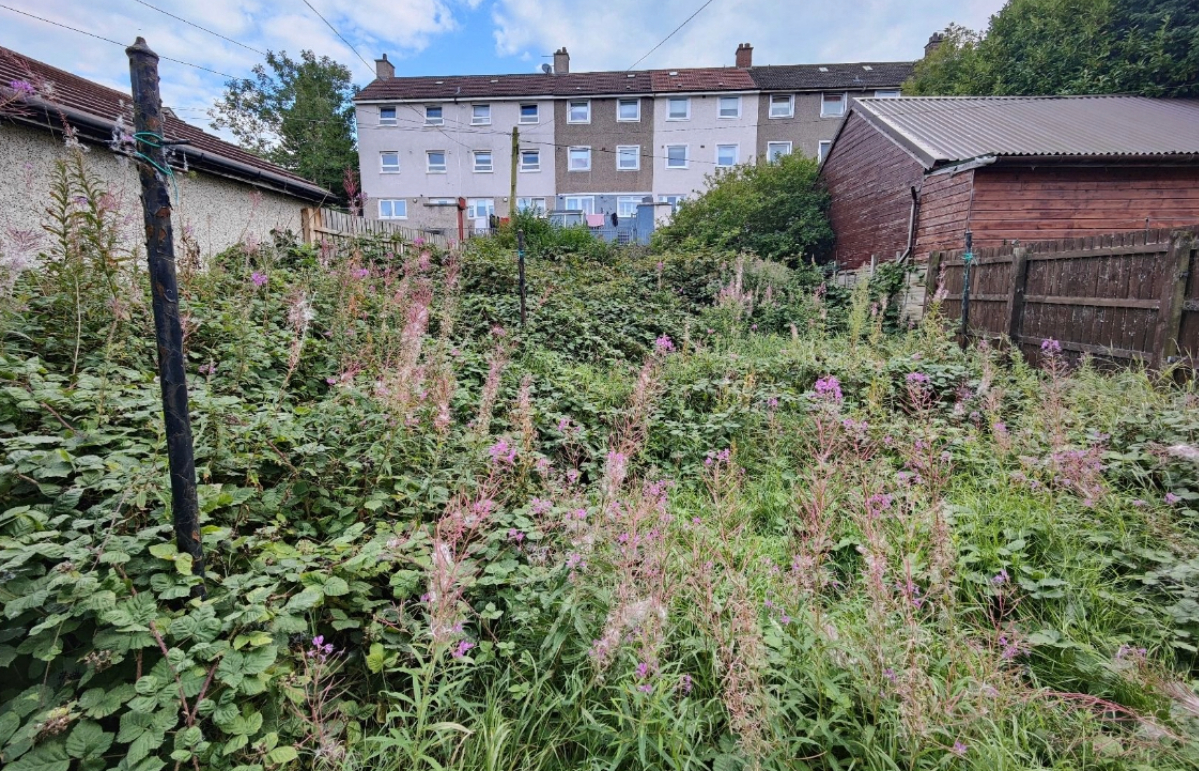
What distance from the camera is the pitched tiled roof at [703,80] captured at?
82.3 feet

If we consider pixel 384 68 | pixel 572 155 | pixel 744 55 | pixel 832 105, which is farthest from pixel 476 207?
pixel 832 105

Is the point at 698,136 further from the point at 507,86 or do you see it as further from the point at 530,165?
the point at 507,86

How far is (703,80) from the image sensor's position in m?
25.8

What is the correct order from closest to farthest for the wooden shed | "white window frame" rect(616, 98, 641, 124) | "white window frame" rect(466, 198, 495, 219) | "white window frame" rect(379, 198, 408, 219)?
the wooden shed < "white window frame" rect(616, 98, 641, 124) < "white window frame" rect(466, 198, 495, 219) < "white window frame" rect(379, 198, 408, 219)

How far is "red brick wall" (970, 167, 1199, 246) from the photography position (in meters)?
9.94

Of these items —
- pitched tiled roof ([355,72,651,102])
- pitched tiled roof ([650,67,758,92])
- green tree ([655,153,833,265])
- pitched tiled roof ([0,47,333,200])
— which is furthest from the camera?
pitched tiled roof ([355,72,651,102])

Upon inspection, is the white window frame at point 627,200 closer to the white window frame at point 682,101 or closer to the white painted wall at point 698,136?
the white painted wall at point 698,136

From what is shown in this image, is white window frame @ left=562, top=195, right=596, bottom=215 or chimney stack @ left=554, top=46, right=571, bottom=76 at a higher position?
chimney stack @ left=554, top=46, right=571, bottom=76

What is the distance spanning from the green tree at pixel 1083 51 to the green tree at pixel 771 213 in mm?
7306

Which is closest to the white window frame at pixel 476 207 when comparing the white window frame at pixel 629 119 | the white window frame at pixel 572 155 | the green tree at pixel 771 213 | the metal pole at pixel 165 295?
the white window frame at pixel 572 155

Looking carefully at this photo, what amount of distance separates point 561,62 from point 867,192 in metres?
21.1

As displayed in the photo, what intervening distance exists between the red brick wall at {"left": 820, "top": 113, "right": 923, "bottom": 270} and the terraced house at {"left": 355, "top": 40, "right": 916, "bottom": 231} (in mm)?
10765

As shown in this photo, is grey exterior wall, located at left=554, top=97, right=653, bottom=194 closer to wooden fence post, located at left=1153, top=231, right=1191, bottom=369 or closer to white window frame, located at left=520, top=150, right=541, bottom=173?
white window frame, located at left=520, top=150, right=541, bottom=173

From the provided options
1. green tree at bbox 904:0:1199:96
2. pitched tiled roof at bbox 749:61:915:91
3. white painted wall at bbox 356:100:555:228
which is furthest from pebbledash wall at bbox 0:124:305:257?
pitched tiled roof at bbox 749:61:915:91
